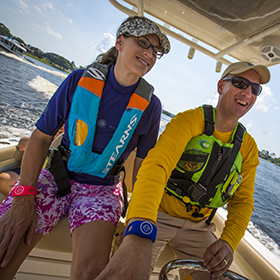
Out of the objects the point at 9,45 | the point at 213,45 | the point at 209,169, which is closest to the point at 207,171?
the point at 209,169

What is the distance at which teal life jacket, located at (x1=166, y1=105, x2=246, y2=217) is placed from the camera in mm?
1324

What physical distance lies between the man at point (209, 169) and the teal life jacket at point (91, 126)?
0.26 m

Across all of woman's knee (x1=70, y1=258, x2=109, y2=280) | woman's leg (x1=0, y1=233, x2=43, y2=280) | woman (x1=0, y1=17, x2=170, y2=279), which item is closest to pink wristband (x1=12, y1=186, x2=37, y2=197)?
woman (x1=0, y1=17, x2=170, y2=279)

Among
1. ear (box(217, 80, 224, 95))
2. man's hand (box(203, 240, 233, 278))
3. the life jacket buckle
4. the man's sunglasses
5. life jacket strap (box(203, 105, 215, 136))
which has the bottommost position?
man's hand (box(203, 240, 233, 278))

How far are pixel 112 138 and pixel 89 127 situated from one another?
0.16 meters

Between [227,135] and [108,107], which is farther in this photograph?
[227,135]

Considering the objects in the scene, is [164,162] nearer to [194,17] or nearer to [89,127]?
[89,127]

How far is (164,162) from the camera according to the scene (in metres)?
1.10

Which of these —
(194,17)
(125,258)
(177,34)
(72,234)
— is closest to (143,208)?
(125,258)

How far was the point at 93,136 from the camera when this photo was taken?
1251mm

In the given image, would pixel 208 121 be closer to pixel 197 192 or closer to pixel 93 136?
pixel 197 192

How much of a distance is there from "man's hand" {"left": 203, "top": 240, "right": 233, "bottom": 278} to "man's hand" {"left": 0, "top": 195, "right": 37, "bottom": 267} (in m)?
0.97

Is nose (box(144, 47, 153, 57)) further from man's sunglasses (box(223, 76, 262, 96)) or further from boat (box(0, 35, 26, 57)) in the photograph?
boat (box(0, 35, 26, 57))

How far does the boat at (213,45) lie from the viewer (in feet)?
4.43
